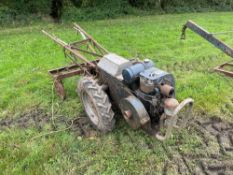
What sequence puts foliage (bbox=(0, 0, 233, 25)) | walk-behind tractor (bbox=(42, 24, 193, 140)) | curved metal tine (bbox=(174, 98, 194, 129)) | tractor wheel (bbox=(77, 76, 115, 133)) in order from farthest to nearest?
1. foliage (bbox=(0, 0, 233, 25))
2. tractor wheel (bbox=(77, 76, 115, 133))
3. walk-behind tractor (bbox=(42, 24, 193, 140))
4. curved metal tine (bbox=(174, 98, 194, 129))

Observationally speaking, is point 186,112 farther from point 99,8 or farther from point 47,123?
point 99,8

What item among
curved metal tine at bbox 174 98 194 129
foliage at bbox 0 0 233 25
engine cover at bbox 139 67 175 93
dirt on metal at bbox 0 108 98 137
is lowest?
dirt on metal at bbox 0 108 98 137

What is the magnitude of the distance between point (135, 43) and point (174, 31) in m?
1.87

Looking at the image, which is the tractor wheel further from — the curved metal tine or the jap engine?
the curved metal tine

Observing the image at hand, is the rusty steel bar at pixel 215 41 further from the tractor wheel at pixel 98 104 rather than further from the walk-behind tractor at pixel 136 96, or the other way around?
the tractor wheel at pixel 98 104

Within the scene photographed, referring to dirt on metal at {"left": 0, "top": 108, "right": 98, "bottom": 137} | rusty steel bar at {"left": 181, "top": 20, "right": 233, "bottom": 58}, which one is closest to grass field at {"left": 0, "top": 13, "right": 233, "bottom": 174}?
dirt on metal at {"left": 0, "top": 108, "right": 98, "bottom": 137}

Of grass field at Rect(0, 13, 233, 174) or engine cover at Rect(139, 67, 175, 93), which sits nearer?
engine cover at Rect(139, 67, 175, 93)

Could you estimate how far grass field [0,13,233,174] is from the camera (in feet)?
12.2

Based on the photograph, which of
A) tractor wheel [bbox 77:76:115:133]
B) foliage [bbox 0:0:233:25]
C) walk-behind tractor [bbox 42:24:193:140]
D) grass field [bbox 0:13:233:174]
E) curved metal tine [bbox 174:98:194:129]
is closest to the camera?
curved metal tine [bbox 174:98:194:129]

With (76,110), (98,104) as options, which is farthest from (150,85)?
(76,110)

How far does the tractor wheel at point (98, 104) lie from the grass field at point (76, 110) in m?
0.19

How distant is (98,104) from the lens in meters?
3.89

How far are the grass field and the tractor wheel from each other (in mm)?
192

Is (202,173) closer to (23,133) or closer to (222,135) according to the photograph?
(222,135)
